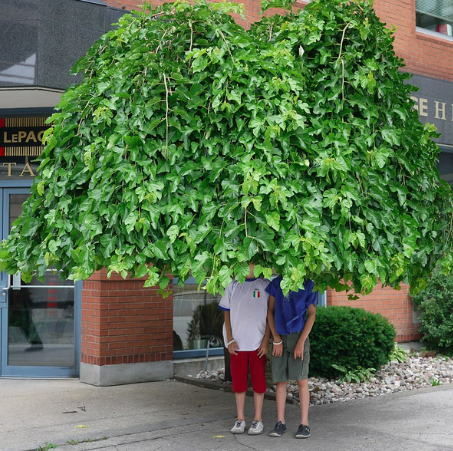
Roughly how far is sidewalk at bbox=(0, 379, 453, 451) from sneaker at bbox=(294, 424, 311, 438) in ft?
0.18

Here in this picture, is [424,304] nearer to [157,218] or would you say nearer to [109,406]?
[109,406]

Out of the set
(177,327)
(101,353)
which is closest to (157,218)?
(101,353)

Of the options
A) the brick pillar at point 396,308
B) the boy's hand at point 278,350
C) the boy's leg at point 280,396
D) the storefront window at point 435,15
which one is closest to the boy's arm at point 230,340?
the boy's hand at point 278,350


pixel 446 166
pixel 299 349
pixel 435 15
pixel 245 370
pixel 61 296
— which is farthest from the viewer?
pixel 446 166

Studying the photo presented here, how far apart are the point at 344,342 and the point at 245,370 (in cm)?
293

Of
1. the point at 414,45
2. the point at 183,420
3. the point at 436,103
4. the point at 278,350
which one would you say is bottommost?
the point at 183,420

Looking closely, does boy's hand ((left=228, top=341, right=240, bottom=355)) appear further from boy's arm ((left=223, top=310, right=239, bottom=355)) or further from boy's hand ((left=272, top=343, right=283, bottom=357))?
boy's hand ((left=272, top=343, right=283, bottom=357))

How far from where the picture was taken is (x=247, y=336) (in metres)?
5.89

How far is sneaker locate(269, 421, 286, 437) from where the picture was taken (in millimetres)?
5864

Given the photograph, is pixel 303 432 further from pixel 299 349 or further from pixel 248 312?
pixel 248 312

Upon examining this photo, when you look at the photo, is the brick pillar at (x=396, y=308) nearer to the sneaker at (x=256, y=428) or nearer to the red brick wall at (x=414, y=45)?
the red brick wall at (x=414, y=45)

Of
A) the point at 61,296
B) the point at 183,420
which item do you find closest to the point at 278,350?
the point at 183,420

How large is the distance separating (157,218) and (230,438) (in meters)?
2.29

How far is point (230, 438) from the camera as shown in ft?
19.2
